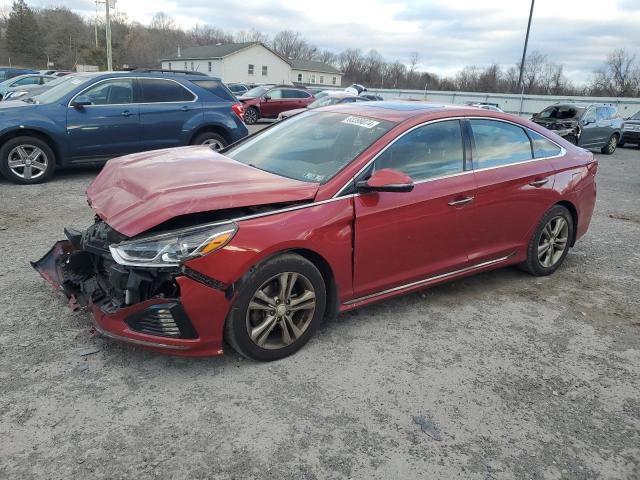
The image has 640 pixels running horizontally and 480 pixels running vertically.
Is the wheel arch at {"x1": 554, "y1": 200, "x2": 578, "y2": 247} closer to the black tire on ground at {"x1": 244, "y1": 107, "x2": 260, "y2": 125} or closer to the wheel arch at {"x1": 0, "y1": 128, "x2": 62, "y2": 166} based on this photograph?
the wheel arch at {"x1": 0, "y1": 128, "x2": 62, "y2": 166}

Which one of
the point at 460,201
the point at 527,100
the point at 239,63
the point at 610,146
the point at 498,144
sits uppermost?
the point at 239,63

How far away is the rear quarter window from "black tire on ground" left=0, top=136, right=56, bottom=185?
2779mm

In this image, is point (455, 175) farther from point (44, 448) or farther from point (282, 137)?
point (44, 448)

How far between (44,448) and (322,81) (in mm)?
81539

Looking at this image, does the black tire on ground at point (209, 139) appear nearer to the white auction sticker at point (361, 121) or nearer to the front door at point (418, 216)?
the white auction sticker at point (361, 121)

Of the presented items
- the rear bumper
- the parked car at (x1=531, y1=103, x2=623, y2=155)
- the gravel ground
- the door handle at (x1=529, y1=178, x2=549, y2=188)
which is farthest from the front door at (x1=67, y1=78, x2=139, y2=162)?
the parked car at (x1=531, y1=103, x2=623, y2=155)

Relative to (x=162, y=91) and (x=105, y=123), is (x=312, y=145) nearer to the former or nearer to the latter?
(x=105, y=123)

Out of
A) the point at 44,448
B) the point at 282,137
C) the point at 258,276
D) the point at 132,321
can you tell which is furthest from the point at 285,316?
the point at 282,137

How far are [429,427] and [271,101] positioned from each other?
66.4ft

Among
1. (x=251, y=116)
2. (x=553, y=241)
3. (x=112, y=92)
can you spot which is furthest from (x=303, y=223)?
(x=251, y=116)

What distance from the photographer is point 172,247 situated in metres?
2.88

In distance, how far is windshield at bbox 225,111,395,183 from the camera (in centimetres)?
370

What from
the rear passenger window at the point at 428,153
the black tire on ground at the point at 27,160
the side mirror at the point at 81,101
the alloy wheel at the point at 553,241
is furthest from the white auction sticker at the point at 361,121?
the black tire on ground at the point at 27,160

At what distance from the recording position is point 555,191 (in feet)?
15.6
